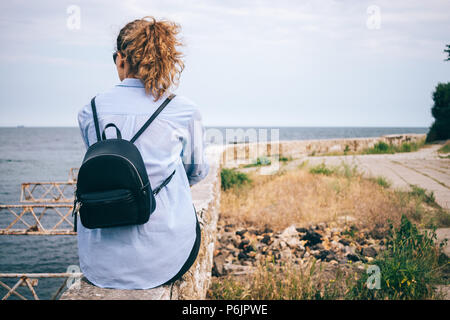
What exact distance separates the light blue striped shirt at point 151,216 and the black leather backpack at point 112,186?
13cm

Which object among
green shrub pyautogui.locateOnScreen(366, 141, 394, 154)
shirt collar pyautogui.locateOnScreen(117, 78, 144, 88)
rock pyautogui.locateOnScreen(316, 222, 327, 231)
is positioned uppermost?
shirt collar pyautogui.locateOnScreen(117, 78, 144, 88)

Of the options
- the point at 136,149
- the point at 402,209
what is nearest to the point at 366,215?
the point at 402,209

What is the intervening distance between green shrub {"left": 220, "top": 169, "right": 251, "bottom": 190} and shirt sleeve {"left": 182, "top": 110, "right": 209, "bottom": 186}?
5.38 m

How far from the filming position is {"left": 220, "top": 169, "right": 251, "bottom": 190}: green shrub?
7.63m

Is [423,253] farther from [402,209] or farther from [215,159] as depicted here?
[215,159]

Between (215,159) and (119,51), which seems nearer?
(119,51)

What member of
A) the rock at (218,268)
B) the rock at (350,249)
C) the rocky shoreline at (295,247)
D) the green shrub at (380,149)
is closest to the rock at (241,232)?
the rocky shoreline at (295,247)

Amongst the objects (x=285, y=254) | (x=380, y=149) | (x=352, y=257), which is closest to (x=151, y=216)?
(x=285, y=254)

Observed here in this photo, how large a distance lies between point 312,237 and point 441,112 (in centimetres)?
461

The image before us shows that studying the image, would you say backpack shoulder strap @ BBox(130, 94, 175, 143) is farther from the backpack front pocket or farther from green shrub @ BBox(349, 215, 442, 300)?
green shrub @ BBox(349, 215, 442, 300)

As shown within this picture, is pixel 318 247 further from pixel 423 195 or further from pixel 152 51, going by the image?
pixel 152 51

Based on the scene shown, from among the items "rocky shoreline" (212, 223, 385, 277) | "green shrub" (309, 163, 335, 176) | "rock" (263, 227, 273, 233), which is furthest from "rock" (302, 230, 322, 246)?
"green shrub" (309, 163, 335, 176)
